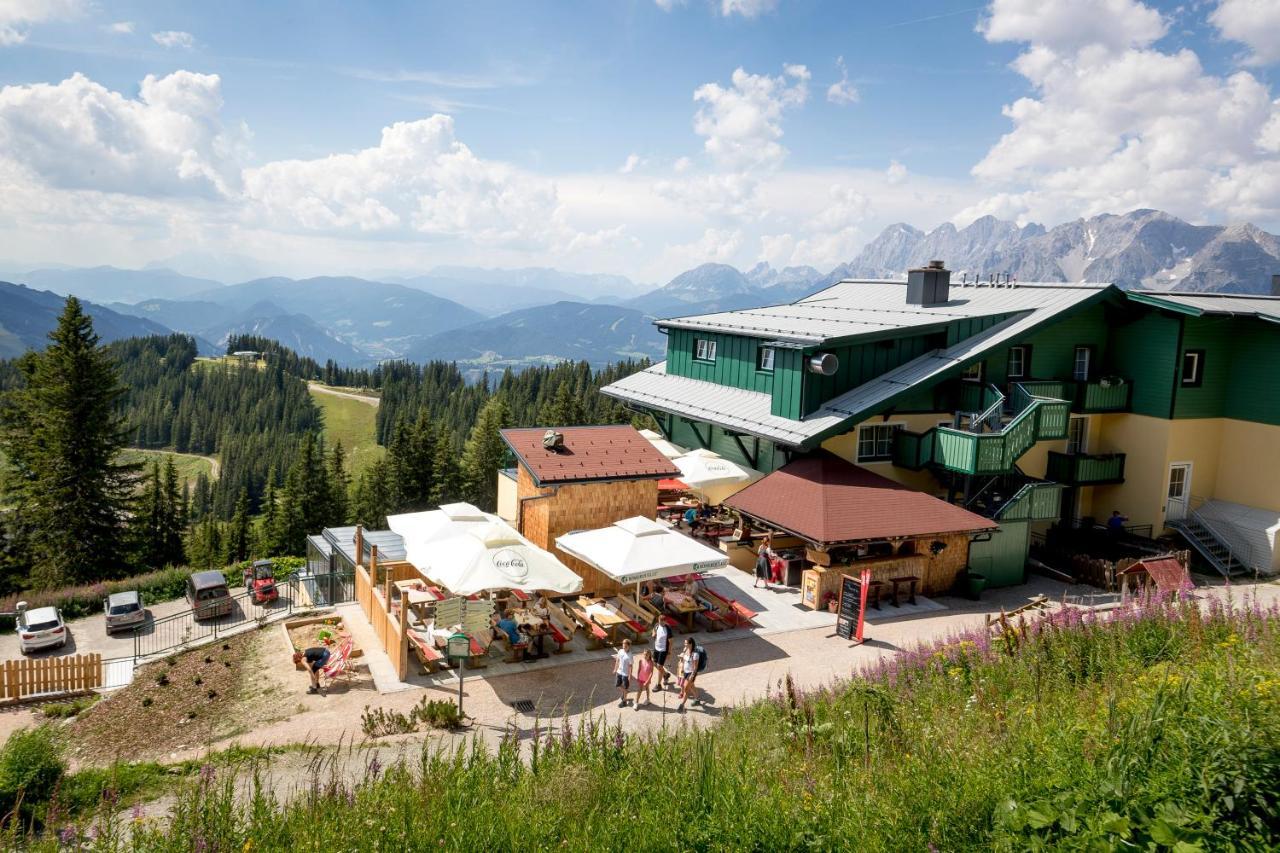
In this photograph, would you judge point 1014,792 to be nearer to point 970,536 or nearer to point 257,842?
point 257,842

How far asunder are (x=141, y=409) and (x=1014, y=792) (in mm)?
218616

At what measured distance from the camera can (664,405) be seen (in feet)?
95.7

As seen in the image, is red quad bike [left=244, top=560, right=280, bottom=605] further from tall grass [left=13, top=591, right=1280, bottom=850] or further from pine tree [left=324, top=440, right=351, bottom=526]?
tall grass [left=13, top=591, right=1280, bottom=850]

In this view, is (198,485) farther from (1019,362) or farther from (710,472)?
(1019,362)

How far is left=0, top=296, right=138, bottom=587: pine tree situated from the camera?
39.8 metres

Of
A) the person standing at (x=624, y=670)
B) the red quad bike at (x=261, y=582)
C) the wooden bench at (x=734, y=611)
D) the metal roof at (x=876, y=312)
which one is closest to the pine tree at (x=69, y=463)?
the red quad bike at (x=261, y=582)

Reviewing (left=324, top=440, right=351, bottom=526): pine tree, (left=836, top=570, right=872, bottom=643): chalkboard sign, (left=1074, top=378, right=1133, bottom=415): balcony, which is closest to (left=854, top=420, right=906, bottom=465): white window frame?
(left=1074, top=378, right=1133, bottom=415): balcony

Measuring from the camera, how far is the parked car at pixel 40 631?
2664cm

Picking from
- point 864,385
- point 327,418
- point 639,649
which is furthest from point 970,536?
point 327,418

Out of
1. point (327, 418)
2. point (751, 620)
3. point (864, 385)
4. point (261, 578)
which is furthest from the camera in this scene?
point (327, 418)

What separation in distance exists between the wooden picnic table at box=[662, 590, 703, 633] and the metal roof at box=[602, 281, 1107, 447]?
20.3ft

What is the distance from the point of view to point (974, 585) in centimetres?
2078

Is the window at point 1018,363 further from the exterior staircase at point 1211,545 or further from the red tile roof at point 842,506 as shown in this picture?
the red tile roof at point 842,506

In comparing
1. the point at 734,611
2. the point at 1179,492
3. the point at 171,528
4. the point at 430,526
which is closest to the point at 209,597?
the point at 430,526
